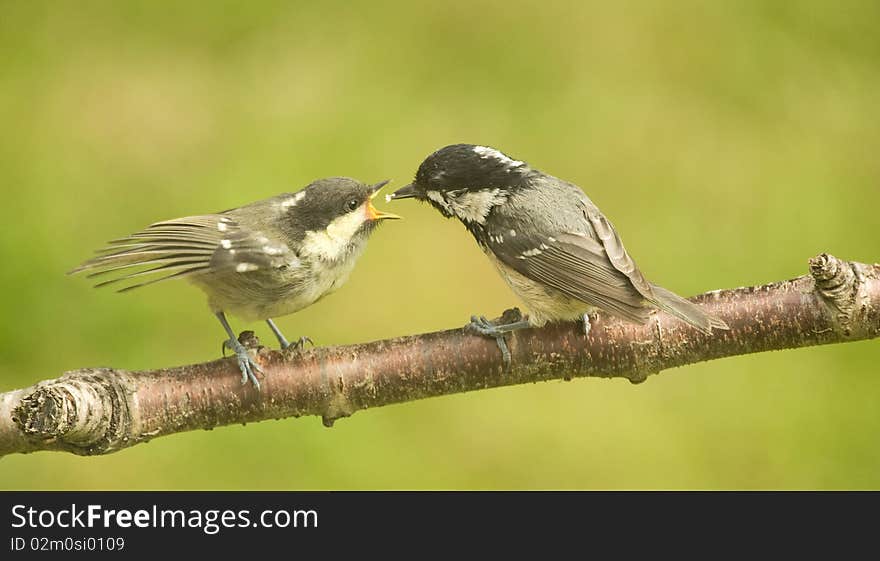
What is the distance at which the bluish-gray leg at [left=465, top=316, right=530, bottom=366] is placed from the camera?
2.54m

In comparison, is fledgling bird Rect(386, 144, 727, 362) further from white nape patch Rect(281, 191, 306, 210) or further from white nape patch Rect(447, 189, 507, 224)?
white nape patch Rect(281, 191, 306, 210)

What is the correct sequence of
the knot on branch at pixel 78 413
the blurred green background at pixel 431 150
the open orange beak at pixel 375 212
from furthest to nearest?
the blurred green background at pixel 431 150
the open orange beak at pixel 375 212
the knot on branch at pixel 78 413

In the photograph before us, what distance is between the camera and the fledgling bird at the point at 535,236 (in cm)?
256

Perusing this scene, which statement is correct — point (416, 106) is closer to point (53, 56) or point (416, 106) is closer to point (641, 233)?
point (641, 233)

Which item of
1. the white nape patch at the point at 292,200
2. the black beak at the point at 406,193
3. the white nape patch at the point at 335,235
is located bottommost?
the white nape patch at the point at 335,235

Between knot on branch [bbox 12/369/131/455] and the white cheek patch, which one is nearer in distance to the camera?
knot on branch [bbox 12/369/131/455]

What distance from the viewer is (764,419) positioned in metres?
4.18

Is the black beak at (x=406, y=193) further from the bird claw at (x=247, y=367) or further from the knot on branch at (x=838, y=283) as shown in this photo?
the knot on branch at (x=838, y=283)

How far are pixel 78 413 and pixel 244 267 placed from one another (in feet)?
1.73

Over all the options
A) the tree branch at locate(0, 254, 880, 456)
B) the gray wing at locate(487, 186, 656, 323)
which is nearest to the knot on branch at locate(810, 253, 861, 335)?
the tree branch at locate(0, 254, 880, 456)

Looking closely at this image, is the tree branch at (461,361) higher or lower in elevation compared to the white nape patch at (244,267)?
lower

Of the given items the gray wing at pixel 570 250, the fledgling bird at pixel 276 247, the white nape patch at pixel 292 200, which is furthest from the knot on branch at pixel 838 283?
the white nape patch at pixel 292 200

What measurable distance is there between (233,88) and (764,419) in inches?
116

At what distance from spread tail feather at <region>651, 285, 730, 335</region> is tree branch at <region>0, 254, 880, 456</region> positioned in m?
0.08
